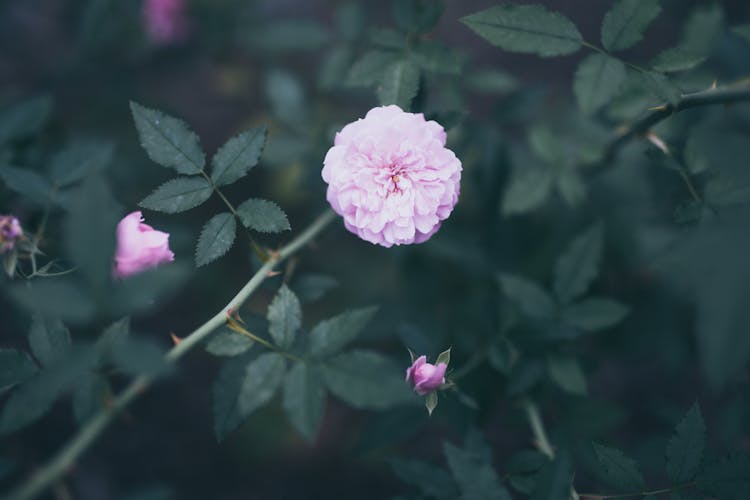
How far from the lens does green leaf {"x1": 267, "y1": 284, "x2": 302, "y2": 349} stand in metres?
1.31

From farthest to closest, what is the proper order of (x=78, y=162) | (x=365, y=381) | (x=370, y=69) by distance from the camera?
1. (x=78, y=162)
2. (x=370, y=69)
3. (x=365, y=381)

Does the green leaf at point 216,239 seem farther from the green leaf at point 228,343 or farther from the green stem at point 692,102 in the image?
the green stem at point 692,102

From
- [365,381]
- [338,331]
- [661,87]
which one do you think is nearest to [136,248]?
[338,331]

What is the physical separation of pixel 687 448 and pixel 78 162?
6.27ft

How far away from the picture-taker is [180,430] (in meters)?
2.77

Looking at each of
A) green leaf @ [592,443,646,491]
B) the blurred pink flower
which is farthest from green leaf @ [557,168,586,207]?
the blurred pink flower

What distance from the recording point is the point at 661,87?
52.9 inches

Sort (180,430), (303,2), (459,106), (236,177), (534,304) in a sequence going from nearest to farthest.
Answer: (236,177)
(534,304)
(459,106)
(180,430)
(303,2)

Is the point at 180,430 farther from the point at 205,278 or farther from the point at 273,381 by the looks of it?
the point at 273,381

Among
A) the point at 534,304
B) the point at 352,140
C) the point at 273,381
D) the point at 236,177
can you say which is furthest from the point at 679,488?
the point at 236,177

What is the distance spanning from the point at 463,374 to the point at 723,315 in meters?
0.94

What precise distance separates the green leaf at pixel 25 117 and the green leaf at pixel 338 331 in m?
1.39

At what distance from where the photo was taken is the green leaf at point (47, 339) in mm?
1304

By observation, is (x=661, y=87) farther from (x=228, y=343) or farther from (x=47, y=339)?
(x=47, y=339)
